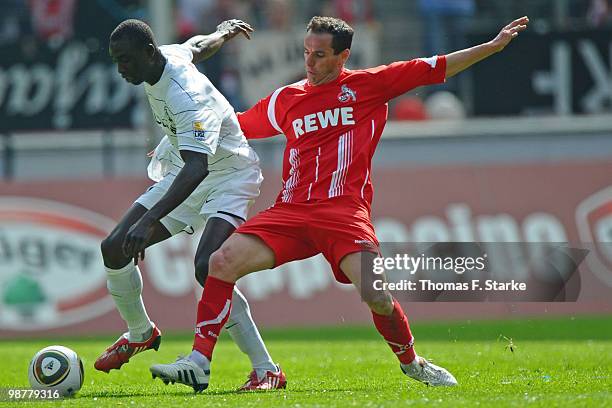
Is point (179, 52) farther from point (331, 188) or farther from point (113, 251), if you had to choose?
point (331, 188)

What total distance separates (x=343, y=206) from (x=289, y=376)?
1837 millimetres

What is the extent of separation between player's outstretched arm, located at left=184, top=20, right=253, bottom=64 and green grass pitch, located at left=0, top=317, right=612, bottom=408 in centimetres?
233

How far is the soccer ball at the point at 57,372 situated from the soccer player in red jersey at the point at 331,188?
2.63ft

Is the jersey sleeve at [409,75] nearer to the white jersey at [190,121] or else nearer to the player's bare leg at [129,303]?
the white jersey at [190,121]

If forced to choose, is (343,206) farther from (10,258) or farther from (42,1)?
(42,1)

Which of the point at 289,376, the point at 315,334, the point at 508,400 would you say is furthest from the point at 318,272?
the point at 508,400

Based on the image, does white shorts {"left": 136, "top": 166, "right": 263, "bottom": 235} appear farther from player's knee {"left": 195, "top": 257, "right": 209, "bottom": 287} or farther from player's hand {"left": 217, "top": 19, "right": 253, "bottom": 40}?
player's hand {"left": 217, "top": 19, "right": 253, "bottom": 40}

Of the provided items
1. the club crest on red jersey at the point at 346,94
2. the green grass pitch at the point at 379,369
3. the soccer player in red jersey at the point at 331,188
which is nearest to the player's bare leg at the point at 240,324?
the green grass pitch at the point at 379,369

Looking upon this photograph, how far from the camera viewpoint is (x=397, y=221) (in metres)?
13.9

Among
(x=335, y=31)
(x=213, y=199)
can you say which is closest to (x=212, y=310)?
(x=213, y=199)

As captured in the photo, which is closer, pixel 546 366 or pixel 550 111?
pixel 546 366

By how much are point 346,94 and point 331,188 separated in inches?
24.2

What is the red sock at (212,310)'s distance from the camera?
23.2 feet

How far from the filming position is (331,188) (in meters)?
7.27
